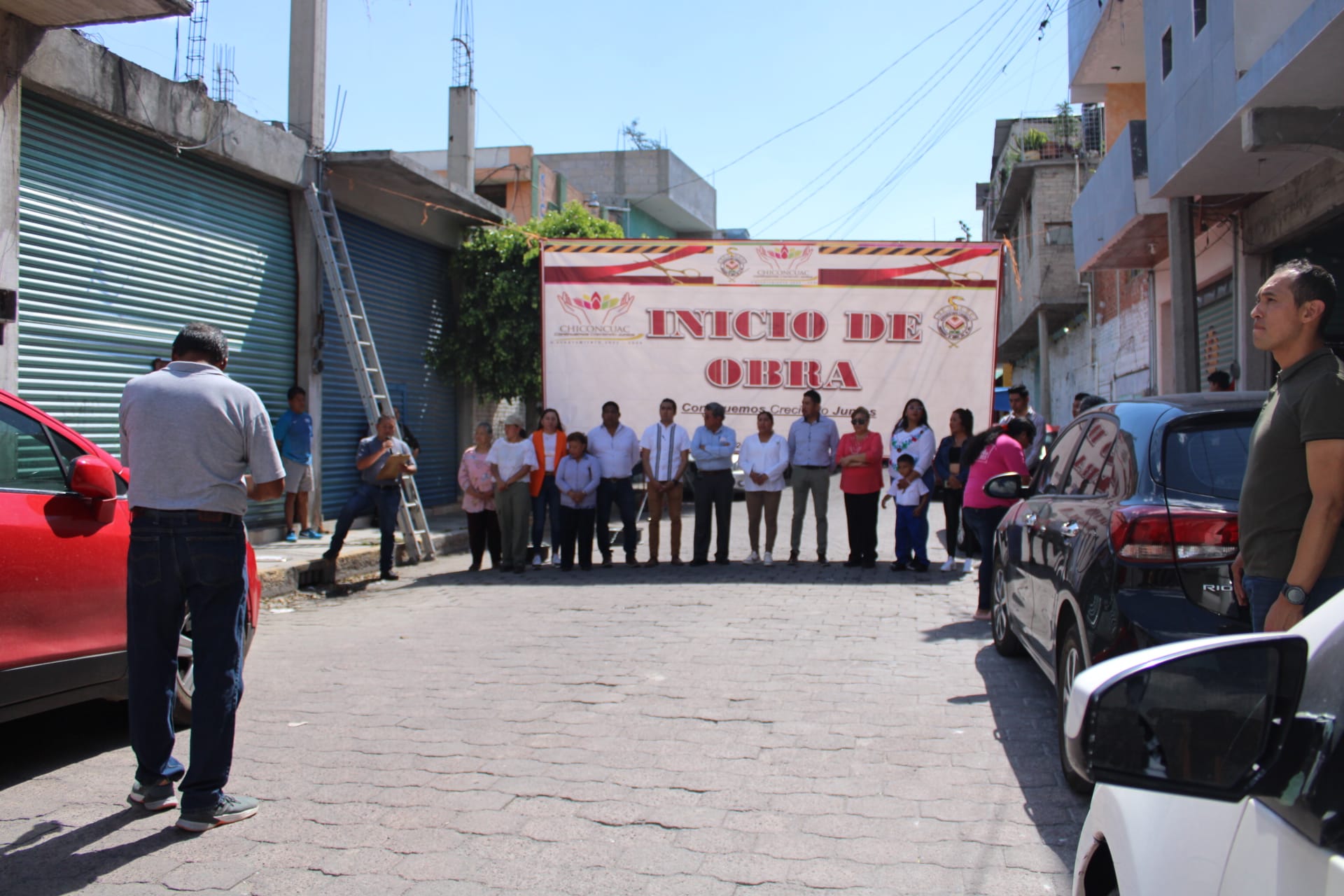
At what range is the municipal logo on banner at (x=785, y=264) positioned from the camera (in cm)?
1288

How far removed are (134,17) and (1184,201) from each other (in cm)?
1090

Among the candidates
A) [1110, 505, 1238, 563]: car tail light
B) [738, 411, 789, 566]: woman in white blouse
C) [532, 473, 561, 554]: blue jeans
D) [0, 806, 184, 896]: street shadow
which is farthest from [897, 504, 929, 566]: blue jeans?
[0, 806, 184, 896]: street shadow

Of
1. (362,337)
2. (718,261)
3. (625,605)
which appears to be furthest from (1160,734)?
(362,337)

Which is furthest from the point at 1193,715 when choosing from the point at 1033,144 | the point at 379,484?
the point at 1033,144

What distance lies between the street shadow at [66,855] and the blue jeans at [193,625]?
219 millimetres

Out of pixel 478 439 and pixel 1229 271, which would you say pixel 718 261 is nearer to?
pixel 478 439

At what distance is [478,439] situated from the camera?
1216 centimetres

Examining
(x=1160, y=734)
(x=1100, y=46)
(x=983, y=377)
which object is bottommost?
(x=1160, y=734)

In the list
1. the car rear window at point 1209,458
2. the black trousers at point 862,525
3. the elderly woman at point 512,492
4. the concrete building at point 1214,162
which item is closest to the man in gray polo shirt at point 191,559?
the car rear window at point 1209,458

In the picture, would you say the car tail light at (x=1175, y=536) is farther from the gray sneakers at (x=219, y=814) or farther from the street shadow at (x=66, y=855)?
the street shadow at (x=66, y=855)

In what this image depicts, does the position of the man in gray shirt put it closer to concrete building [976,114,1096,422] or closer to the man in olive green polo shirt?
the man in olive green polo shirt

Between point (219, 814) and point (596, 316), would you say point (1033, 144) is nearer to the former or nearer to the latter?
point (596, 316)

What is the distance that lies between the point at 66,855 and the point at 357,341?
1001 centimetres

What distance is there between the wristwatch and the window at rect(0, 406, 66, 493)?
4.62m
